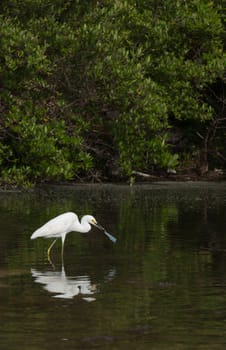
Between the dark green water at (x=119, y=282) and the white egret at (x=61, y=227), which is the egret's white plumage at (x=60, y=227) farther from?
the dark green water at (x=119, y=282)

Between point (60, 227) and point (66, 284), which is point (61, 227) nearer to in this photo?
point (60, 227)

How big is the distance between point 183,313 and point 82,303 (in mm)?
1177

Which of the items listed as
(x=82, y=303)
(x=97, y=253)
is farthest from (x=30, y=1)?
(x=82, y=303)

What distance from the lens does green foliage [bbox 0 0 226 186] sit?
25734mm

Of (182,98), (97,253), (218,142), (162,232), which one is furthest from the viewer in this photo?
(218,142)

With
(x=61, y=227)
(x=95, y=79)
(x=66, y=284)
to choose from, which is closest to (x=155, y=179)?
(x=95, y=79)

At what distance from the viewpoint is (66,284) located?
1227cm

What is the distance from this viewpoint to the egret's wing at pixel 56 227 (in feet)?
50.1

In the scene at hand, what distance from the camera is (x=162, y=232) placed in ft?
59.4

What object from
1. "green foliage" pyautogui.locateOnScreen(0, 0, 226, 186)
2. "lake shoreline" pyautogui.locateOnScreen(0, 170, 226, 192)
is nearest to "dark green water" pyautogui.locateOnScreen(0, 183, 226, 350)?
"green foliage" pyautogui.locateOnScreen(0, 0, 226, 186)

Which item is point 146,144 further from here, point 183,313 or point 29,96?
point 183,313

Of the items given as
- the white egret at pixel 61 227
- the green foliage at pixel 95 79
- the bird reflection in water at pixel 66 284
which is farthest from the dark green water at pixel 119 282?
the green foliage at pixel 95 79

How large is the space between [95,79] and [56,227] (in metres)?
11.7

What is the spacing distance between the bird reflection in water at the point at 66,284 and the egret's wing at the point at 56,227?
5.82 feet
